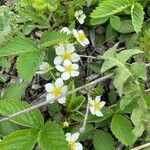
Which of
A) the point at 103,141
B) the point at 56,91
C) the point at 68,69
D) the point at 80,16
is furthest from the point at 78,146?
the point at 80,16

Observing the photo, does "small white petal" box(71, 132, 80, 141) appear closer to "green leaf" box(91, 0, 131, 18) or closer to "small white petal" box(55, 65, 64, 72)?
"small white petal" box(55, 65, 64, 72)

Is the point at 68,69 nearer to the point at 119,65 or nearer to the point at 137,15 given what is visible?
the point at 119,65

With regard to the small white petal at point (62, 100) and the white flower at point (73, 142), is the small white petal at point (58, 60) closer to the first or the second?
the small white petal at point (62, 100)

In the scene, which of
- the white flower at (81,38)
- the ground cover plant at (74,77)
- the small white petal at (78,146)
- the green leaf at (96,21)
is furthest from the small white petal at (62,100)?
the green leaf at (96,21)

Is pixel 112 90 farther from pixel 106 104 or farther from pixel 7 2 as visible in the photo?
pixel 7 2

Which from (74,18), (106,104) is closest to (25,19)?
(74,18)

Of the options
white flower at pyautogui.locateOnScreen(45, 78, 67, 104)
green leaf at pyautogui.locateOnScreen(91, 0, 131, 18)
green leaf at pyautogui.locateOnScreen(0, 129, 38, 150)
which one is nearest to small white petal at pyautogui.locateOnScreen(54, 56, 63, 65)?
white flower at pyautogui.locateOnScreen(45, 78, 67, 104)
